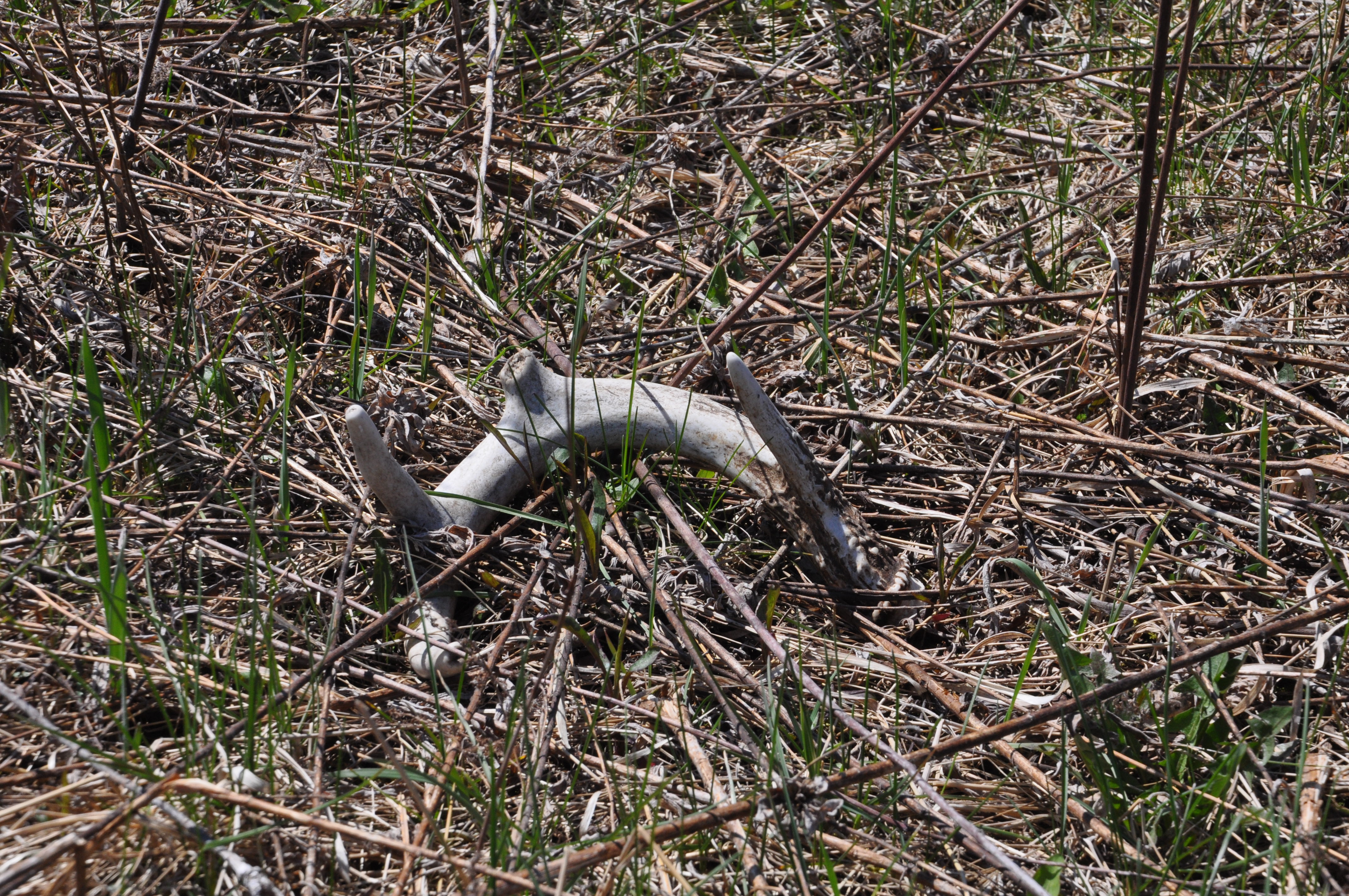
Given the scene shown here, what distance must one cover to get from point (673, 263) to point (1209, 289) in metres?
1.46

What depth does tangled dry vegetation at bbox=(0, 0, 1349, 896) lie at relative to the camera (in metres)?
1.55

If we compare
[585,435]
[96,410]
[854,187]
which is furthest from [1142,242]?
[96,410]

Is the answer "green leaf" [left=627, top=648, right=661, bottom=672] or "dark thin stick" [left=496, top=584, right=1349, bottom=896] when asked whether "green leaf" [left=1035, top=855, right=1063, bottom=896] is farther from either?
"green leaf" [left=627, top=648, right=661, bottom=672]

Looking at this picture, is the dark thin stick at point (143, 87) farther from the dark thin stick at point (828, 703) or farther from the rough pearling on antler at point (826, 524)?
the rough pearling on antler at point (826, 524)

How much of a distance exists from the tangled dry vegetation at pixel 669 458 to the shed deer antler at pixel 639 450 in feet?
0.21

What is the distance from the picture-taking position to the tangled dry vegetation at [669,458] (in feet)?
5.09

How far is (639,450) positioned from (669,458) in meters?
0.12

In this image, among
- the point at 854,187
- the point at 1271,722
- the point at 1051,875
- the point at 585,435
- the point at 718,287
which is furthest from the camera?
the point at 718,287

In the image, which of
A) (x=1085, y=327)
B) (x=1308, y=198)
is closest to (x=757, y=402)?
(x=1085, y=327)

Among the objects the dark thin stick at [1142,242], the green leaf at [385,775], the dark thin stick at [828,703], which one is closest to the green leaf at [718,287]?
the dark thin stick at [828,703]

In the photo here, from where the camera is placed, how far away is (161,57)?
3438mm

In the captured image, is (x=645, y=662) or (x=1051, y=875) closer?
(x=1051, y=875)

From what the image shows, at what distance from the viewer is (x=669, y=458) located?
A: 231 centimetres

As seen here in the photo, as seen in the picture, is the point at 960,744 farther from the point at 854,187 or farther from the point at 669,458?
the point at 854,187
